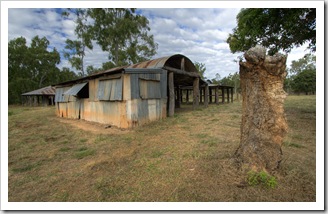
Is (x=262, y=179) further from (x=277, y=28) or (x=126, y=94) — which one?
(x=277, y=28)

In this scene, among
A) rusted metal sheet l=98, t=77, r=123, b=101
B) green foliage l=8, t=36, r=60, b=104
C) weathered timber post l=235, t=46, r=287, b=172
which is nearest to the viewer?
weathered timber post l=235, t=46, r=287, b=172

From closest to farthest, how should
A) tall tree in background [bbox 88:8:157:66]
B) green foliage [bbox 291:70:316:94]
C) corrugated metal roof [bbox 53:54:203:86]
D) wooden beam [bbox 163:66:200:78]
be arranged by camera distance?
corrugated metal roof [bbox 53:54:203:86]
wooden beam [bbox 163:66:200:78]
tall tree in background [bbox 88:8:157:66]
green foliage [bbox 291:70:316:94]

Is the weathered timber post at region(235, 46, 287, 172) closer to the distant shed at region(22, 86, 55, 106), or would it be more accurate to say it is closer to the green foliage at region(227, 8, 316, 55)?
the green foliage at region(227, 8, 316, 55)

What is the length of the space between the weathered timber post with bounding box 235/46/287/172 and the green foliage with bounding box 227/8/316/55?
507 cm

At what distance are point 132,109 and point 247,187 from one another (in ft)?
20.9

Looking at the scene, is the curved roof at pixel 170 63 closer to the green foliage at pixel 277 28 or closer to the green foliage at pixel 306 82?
the green foliage at pixel 277 28

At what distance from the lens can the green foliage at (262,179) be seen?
3012 mm

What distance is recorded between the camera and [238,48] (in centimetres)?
1030

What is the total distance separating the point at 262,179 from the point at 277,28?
8219 mm

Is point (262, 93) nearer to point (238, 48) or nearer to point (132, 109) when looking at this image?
point (132, 109)

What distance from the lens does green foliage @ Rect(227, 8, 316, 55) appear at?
24.2 ft

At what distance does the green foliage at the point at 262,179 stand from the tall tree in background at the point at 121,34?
26.5 metres

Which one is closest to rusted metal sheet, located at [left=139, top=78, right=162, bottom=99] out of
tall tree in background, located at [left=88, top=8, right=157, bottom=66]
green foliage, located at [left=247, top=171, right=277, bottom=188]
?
green foliage, located at [left=247, top=171, right=277, bottom=188]

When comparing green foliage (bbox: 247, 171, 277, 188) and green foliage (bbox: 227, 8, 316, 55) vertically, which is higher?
green foliage (bbox: 227, 8, 316, 55)
